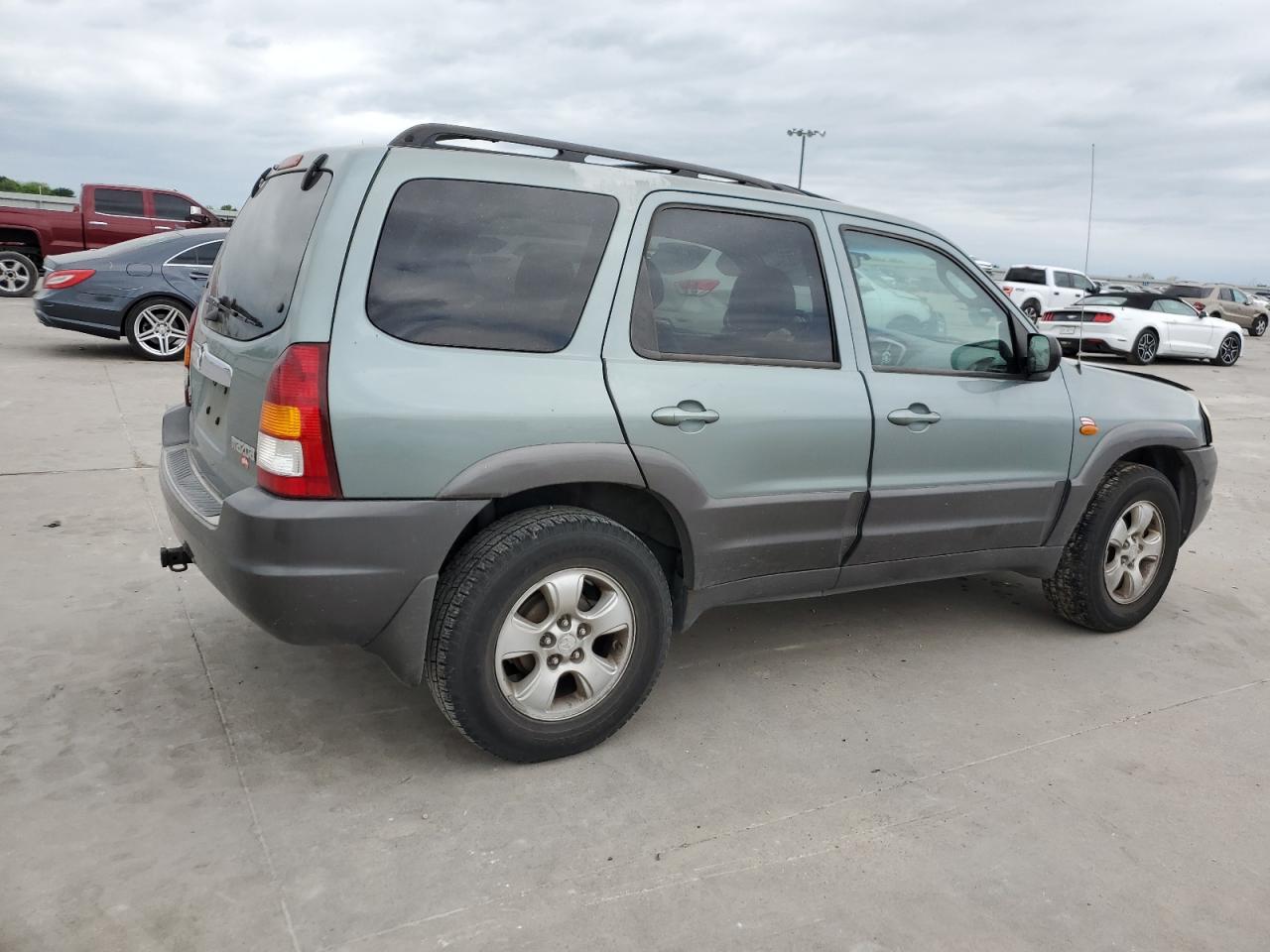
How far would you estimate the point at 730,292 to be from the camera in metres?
3.52

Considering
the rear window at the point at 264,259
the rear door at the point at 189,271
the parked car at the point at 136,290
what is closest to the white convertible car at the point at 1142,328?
the rear door at the point at 189,271

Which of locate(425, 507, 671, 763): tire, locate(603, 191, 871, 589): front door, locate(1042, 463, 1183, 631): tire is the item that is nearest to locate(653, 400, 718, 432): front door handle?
locate(603, 191, 871, 589): front door

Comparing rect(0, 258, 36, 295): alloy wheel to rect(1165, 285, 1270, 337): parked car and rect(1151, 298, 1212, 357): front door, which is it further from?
rect(1165, 285, 1270, 337): parked car

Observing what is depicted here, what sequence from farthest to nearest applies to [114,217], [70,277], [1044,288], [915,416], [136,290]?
[1044,288], [114,217], [136,290], [70,277], [915,416]

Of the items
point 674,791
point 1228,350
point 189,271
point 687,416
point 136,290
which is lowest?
point 674,791

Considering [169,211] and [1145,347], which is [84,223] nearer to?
[169,211]

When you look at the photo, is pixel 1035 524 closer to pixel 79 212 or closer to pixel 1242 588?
pixel 1242 588

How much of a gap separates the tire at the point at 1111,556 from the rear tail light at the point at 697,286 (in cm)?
206

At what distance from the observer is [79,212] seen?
17938mm

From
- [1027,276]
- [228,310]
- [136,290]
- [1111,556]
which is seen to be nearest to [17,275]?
[136,290]

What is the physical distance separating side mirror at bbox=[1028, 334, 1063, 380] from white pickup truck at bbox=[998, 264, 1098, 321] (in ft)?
73.8

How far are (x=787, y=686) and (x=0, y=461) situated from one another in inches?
206

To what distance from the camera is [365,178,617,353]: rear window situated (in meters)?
2.96

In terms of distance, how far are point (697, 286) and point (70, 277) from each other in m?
9.57
